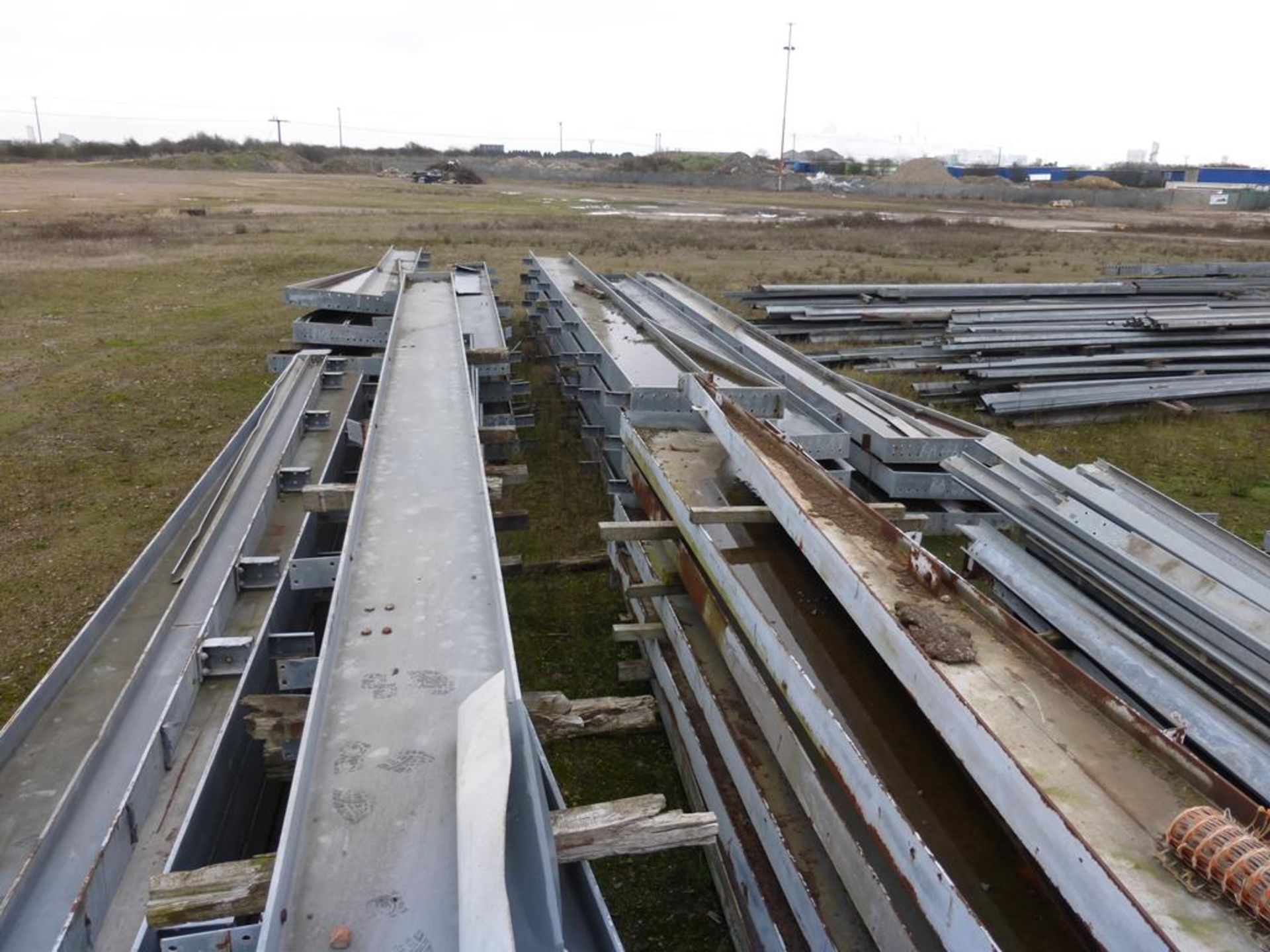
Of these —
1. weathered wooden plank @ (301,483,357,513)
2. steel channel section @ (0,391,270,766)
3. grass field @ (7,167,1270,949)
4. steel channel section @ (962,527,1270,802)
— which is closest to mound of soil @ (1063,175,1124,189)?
grass field @ (7,167,1270,949)

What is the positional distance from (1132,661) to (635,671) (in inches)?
89.2

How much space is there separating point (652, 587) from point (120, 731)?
7.55ft

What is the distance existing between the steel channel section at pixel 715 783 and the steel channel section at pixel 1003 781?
29.0 inches

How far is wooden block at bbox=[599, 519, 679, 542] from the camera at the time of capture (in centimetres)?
400

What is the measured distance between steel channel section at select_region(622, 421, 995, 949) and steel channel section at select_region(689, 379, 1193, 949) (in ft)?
0.70

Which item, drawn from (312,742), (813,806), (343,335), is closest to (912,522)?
(813,806)

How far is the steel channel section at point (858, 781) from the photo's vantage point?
6.33 ft

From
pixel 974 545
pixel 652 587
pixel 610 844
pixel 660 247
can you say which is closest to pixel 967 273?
pixel 660 247

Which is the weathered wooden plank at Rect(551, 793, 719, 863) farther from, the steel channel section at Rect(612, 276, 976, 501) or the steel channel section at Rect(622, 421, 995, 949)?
the steel channel section at Rect(612, 276, 976, 501)

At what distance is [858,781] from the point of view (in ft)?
7.68

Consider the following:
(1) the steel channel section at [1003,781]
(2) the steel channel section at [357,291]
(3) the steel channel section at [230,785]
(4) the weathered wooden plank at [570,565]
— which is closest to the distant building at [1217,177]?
(2) the steel channel section at [357,291]

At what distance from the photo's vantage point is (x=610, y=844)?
6.38ft

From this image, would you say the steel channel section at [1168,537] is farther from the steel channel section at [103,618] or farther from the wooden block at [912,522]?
the steel channel section at [103,618]

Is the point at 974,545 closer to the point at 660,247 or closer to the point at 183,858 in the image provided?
the point at 183,858
